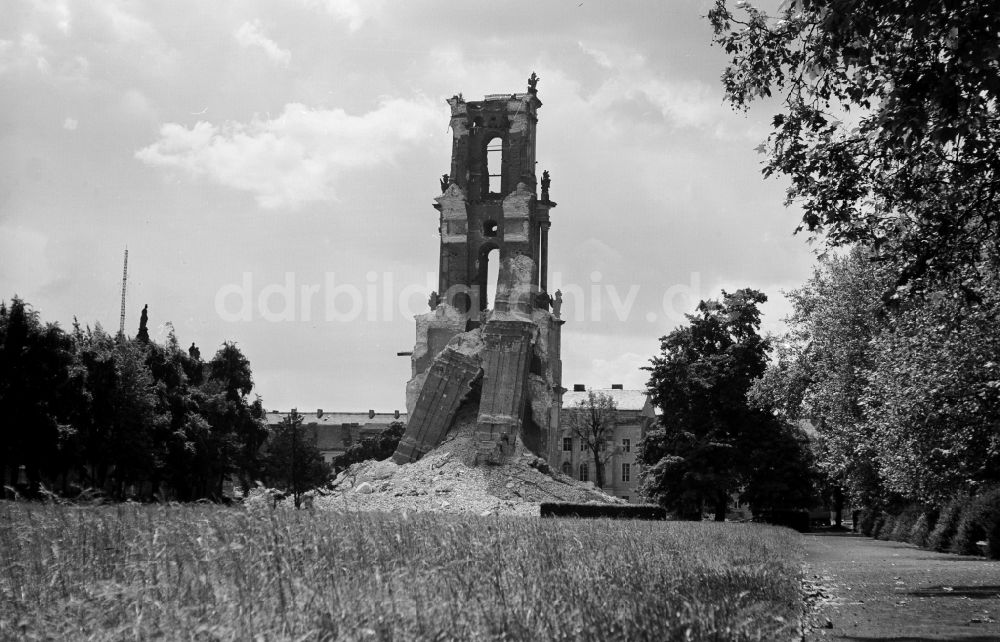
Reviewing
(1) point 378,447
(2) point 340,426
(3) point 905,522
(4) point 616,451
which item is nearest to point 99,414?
(3) point 905,522

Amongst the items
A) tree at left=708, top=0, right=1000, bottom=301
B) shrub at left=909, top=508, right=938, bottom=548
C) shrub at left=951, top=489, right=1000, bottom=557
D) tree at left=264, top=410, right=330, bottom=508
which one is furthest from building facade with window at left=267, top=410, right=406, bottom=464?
tree at left=708, top=0, right=1000, bottom=301

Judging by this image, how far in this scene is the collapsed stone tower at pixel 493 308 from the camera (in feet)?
181

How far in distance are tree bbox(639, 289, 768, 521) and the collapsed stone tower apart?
6766 mm

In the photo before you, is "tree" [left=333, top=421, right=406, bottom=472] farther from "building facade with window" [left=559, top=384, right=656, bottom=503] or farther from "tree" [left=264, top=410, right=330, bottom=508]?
"building facade with window" [left=559, top=384, right=656, bottom=503]

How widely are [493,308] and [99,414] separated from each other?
2309 cm

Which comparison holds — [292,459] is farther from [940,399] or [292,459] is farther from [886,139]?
[886,139]

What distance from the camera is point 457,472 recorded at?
50562mm

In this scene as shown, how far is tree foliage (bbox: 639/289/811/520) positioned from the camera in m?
50.4

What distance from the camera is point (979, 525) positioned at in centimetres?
2880

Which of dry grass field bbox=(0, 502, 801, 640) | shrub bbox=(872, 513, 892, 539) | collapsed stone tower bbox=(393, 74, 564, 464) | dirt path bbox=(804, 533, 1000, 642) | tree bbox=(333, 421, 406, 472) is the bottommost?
shrub bbox=(872, 513, 892, 539)

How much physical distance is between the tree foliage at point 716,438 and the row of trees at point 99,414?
2149 cm

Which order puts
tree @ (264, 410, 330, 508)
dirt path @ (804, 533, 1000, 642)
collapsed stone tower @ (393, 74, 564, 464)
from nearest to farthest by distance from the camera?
dirt path @ (804, 533, 1000, 642) → collapsed stone tower @ (393, 74, 564, 464) → tree @ (264, 410, 330, 508)

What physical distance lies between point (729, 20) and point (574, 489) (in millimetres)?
38903

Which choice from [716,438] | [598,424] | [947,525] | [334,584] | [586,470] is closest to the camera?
[334,584]
